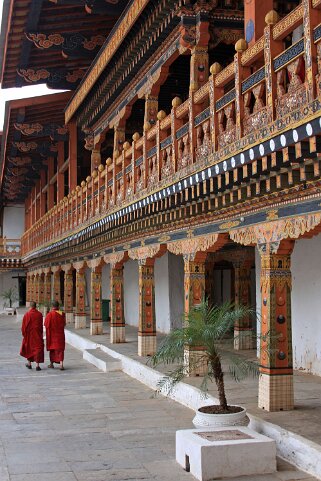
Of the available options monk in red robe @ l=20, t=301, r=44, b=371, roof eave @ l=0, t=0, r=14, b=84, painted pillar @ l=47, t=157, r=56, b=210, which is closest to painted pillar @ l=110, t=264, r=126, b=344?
monk in red robe @ l=20, t=301, r=44, b=371

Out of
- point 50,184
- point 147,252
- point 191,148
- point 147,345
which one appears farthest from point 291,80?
point 50,184

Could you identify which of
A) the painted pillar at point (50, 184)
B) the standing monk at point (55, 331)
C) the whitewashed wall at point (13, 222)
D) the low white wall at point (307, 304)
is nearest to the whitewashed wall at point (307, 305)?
the low white wall at point (307, 304)

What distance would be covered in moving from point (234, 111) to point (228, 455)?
3544 millimetres

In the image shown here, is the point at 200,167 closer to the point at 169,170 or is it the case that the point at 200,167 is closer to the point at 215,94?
the point at 215,94

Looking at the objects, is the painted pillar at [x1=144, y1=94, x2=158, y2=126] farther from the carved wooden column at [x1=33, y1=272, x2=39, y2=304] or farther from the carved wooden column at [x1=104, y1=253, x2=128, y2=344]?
the carved wooden column at [x1=33, y1=272, x2=39, y2=304]

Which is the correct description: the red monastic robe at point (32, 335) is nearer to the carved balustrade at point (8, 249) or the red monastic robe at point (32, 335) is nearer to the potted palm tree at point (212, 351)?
the potted palm tree at point (212, 351)

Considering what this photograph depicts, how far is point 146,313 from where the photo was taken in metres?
12.2

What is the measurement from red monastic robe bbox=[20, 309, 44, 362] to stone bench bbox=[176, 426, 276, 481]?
7.00m

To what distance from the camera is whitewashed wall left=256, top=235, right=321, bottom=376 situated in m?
9.59

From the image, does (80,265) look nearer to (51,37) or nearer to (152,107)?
(51,37)

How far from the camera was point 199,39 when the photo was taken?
931 cm

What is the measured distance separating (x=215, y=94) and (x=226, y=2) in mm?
2724

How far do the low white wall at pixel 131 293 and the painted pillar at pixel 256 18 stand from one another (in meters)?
12.6

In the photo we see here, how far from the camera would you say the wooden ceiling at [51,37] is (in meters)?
12.8
